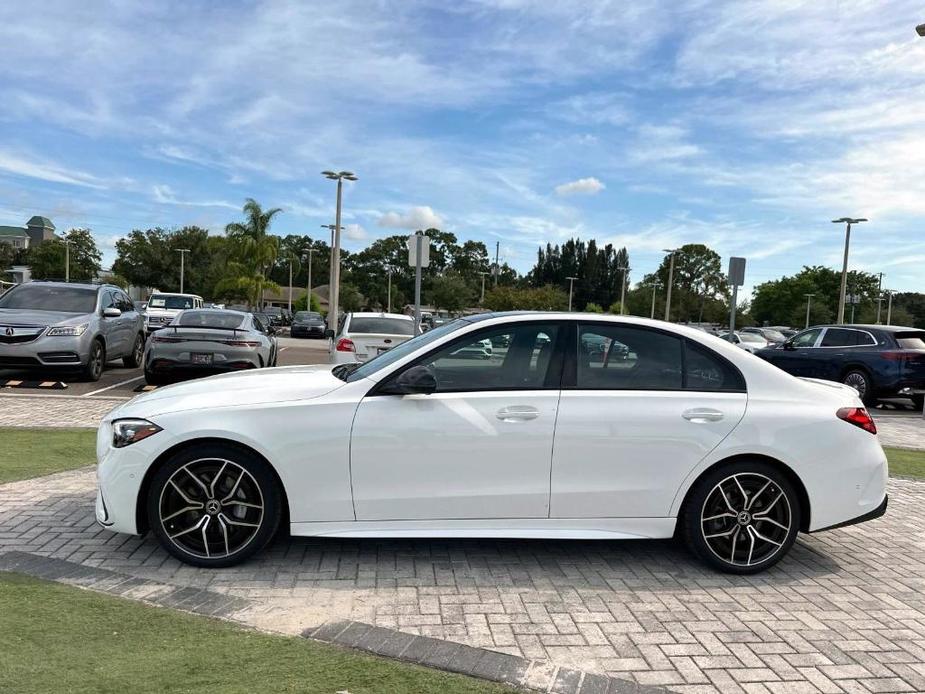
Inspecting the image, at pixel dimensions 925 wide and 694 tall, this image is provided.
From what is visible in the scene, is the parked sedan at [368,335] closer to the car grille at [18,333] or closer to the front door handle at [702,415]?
the car grille at [18,333]

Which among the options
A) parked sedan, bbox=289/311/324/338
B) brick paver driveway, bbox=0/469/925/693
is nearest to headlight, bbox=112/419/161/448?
brick paver driveway, bbox=0/469/925/693

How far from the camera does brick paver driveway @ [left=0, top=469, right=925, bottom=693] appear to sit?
3.15 meters

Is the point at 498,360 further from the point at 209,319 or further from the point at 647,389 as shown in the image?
the point at 209,319

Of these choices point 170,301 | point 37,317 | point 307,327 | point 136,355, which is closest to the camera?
point 37,317

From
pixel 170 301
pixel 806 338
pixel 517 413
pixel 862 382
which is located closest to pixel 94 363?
pixel 517 413


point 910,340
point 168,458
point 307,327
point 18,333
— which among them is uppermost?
point 910,340

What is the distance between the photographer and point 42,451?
22.0 ft

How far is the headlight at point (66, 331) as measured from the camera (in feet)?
36.5

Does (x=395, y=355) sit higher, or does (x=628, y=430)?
(x=395, y=355)

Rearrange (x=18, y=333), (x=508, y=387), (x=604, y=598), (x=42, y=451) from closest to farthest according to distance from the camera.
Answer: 1. (x=604, y=598)
2. (x=508, y=387)
3. (x=42, y=451)
4. (x=18, y=333)

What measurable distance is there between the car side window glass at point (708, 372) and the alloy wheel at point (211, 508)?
8.72 ft

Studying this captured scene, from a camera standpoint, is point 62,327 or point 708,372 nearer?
point 708,372

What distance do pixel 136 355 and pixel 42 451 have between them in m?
8.36

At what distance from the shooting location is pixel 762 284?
9300 cm
